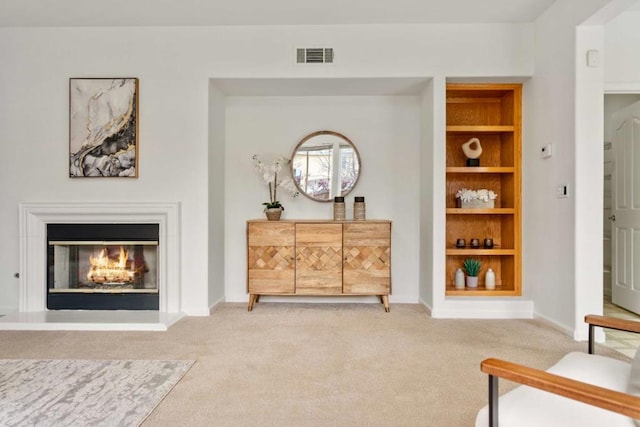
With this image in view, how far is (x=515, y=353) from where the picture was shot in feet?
8.89

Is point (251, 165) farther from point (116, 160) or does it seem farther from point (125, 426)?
point (125, 426)

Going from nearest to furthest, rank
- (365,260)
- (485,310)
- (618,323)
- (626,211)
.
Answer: (618,323)
(485,310)
(365,260)
(626,211)

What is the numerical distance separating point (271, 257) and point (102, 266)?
5.26 feet

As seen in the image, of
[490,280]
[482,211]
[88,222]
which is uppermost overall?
[482,211]

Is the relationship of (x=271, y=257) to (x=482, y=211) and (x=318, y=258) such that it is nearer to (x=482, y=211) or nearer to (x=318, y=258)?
(x=318, y=258)

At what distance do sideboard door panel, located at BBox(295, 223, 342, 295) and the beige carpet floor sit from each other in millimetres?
270

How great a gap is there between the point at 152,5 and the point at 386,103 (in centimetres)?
229

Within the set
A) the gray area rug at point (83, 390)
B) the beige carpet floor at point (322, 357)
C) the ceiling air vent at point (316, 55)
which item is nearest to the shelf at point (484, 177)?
the beige carpet floor at point (322, 357)

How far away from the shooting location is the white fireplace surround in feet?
12.2

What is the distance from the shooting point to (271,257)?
3824 millimetres

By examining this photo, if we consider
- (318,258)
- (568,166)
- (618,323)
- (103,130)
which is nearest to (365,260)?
(318,258)

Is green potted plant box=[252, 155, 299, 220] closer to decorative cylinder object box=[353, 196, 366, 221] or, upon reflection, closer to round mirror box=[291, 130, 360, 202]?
round mirror box=[291, 130, 360, 202]

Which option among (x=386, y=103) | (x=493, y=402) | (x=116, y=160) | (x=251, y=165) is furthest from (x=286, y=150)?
(x=493, y=402)

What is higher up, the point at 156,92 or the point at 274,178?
the point at 156,92
